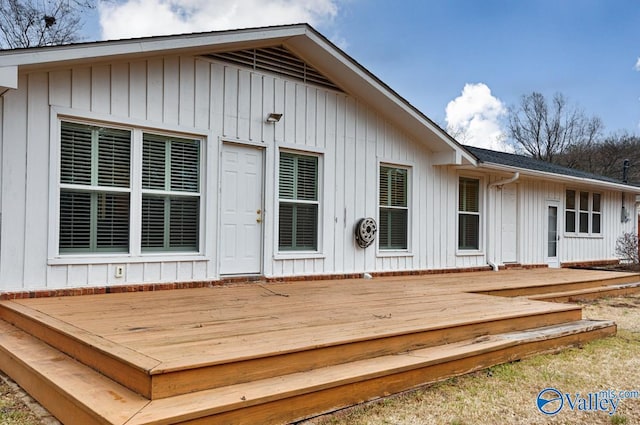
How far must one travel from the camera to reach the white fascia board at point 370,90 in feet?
20.9

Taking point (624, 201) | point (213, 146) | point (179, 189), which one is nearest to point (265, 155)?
point (213, 146)

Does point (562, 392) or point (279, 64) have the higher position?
point (279, 64)

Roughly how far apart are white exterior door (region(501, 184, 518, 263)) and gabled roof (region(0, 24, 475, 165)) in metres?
1.96

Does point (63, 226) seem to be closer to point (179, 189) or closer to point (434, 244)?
point (179, 189)

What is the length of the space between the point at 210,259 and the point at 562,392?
3.91m

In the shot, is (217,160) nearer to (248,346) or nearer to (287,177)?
(287,177)

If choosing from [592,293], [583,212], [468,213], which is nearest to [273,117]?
[468,213]

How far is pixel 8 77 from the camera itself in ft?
13.1

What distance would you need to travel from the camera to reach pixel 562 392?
3207mm

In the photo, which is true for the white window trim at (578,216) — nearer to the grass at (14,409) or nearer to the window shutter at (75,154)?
the window shutter at (75,154)

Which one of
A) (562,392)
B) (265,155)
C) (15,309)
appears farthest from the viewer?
(265,155)

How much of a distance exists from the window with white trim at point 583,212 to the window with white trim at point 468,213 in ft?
11.4

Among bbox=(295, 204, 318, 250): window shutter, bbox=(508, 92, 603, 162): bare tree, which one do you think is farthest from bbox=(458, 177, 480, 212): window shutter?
bbox=(508, 92, 603, 162): bare tree

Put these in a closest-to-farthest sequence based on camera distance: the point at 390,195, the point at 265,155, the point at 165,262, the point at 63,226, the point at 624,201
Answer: the point at 63,226, the point at 165,262, the point at 265,155, the point at 390,195, the point at 624,201
